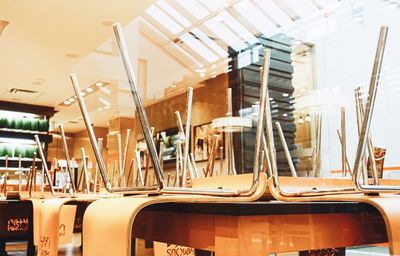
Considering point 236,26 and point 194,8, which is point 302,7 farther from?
point 194,8

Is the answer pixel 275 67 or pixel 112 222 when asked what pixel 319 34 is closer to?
pixel 275 67

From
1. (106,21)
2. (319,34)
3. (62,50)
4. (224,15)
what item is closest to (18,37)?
(62,50)

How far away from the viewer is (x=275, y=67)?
16.9ft

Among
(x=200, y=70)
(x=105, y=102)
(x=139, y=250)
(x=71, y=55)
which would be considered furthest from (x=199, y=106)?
(x=139, y=250)

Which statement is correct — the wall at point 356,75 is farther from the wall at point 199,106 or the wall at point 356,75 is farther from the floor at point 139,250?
the floor at point 139,250

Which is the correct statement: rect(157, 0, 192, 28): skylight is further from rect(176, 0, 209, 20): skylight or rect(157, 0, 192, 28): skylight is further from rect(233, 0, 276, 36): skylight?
rect(233, 0, 276, 36): skylight

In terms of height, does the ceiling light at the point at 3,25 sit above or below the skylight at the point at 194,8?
below

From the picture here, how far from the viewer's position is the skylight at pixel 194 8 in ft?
18.8

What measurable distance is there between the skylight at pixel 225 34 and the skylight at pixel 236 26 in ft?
0.27

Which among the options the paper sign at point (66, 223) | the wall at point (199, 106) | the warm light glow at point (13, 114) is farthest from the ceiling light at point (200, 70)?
the paper sign at point (66, 223)

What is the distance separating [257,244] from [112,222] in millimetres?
266

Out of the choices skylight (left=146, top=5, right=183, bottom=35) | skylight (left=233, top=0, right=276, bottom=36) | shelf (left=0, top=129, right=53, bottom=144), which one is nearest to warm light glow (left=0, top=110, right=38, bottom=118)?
shelf (left=0, top=129, right=53, bottom=144)

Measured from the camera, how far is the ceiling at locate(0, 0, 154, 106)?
4.21 m

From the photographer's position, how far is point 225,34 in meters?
6.35
